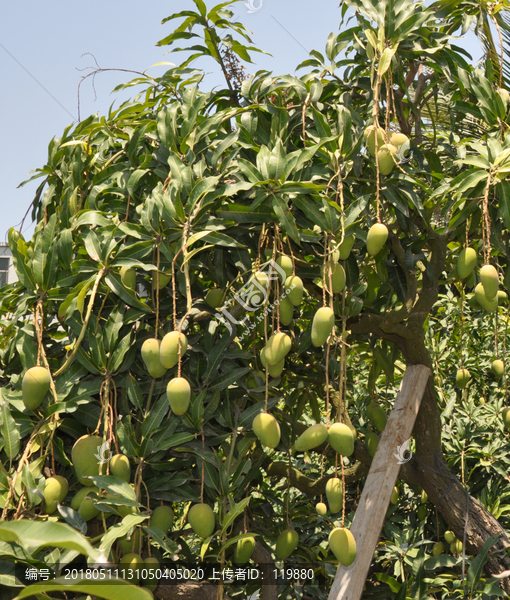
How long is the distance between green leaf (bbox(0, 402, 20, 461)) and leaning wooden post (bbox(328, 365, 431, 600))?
32.5 inches

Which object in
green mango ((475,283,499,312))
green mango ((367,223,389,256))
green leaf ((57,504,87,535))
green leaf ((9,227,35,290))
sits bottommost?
green leaf ((57,504,87,535))

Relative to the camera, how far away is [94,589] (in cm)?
48

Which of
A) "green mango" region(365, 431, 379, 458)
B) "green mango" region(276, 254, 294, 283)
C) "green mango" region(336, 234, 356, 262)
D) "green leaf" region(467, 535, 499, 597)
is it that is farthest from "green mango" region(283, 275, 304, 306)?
"green leaf" region(467, 535, 499, 597)

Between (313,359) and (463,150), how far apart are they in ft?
2.41

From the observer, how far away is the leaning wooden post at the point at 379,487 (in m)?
1.38

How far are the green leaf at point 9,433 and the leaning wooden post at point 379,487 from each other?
2.71 ft

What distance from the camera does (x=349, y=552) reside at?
114 cm

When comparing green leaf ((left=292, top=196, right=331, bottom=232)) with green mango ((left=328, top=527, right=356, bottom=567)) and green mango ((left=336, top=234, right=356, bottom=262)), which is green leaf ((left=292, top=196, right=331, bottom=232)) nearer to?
green mango ((left=336, top=234, right=356, bottom=262))

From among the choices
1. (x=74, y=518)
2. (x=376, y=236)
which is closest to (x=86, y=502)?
(x=74, y=518)

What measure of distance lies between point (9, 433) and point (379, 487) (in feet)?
3.02

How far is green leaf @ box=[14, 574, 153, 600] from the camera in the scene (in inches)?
18.4

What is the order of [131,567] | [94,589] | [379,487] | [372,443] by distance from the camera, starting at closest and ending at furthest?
[94,589] → [131,567] → [379,487] → [372,443]

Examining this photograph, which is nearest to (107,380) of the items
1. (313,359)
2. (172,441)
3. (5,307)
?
(172,441)

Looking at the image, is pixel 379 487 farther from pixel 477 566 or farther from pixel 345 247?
pixel 345 247
